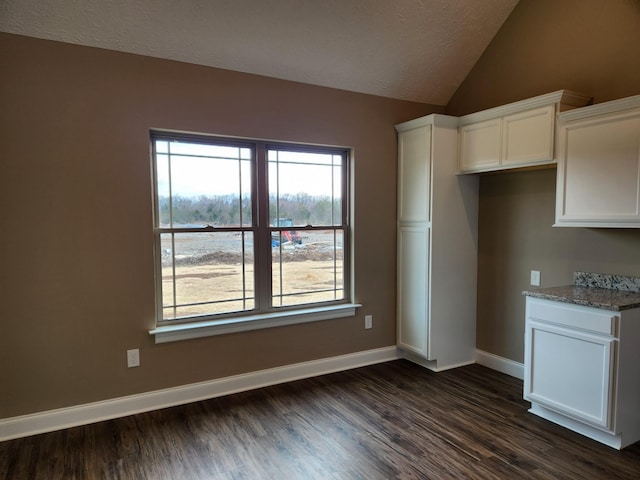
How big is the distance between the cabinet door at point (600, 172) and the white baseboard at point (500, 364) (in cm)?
137

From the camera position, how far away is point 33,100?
2.53 meters

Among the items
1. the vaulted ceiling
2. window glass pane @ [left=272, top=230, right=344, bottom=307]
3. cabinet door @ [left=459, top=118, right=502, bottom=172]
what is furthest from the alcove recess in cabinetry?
window glass pane @ [left=272, top=230, right=344, bottom=307]

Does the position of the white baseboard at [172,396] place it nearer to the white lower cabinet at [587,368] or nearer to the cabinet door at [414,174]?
the cabinet door at [414,174]

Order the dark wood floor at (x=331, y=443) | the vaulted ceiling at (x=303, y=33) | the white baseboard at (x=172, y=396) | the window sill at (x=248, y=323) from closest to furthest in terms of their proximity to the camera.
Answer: the dark wood floor at (x=331, y=443), the vaulted ceiling at (x=303, y=33), the white baseboard at (x=172, y=396), the window sill at (x=248, y=323)

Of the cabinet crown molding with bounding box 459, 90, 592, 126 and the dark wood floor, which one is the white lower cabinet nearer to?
the dark wood floor

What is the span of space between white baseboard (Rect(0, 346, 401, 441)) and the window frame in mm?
394

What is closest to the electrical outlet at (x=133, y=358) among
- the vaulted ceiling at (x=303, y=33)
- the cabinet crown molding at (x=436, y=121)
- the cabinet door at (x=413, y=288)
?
the vaulted ceiling at (x=303, y=33)

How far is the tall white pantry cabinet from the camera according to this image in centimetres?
354

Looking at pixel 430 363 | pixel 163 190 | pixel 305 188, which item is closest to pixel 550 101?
pixel 305 188

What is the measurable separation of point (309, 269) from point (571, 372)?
207 cm

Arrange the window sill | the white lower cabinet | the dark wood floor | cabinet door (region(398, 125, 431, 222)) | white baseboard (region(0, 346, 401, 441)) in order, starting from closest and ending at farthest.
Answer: the dark wood floor, the white lower cabinet, white baseboard (region(0, 346, 401, 441)), the window sill, cabinet door (region(398, 125, 431, 222))

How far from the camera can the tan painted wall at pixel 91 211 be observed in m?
2.53

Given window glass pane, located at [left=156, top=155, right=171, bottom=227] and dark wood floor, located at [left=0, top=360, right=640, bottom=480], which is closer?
dark wood floor, located at [left=0, top=360, right=640, bottom=480]

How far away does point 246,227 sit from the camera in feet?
10.9
